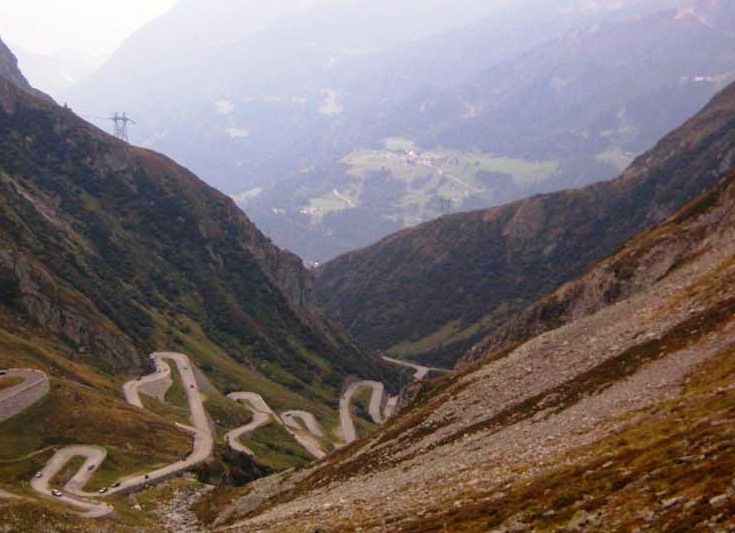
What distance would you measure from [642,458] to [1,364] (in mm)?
121216

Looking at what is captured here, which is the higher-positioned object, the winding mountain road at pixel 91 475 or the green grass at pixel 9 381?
the green grass at pixel 9 381

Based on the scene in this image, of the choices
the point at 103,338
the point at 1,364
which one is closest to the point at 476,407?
the point at 1,364

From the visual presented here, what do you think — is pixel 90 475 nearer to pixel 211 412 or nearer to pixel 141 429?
pixel 141 429

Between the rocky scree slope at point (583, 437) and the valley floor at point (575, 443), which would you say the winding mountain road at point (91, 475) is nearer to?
the valley floor at point (575, 443)

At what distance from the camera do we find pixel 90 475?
106 meters

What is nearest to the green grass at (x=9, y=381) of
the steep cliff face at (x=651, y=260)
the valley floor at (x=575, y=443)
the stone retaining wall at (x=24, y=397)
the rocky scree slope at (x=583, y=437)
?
the stone retaining wall at (x=24, y=397)

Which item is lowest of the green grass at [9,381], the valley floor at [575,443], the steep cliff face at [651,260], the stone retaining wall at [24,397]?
the valley floor at [575,443]

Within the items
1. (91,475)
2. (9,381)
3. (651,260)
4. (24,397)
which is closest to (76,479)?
(91,475)

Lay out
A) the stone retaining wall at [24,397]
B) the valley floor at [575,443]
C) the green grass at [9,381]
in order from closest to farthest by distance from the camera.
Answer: the valley floor at [575,443] < the stone retaining wall at [24,397] < the green grass at [9,381]

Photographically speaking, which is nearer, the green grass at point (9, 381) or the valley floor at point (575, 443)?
the valley floor at point (575, 443)

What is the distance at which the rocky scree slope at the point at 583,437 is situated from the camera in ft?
112

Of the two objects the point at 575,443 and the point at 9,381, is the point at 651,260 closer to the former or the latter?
the point at 575,443

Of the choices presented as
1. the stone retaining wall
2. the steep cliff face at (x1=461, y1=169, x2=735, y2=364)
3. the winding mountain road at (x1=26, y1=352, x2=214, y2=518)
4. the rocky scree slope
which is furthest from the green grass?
the steep cliff face at (x1=461, y1=169, x2=735, y2=364)

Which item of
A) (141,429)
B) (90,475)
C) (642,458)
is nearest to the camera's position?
(642,458)
